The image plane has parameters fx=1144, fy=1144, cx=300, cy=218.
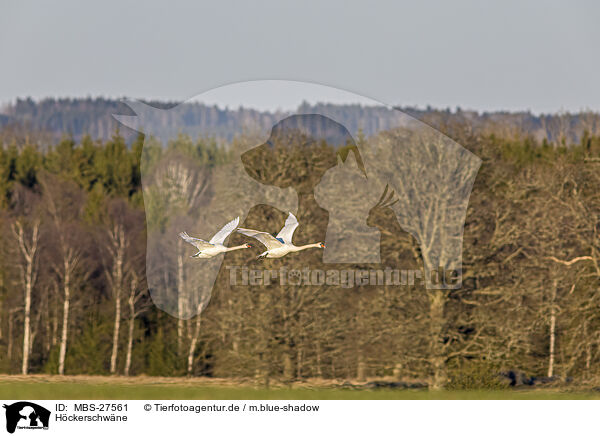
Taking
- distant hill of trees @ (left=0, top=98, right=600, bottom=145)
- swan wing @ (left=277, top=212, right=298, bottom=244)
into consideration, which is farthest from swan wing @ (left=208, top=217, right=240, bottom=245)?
distant hill of trees @ (left=0, top=98, right=600, bottom=145)

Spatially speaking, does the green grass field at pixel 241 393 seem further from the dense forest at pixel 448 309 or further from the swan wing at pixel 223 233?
the swan wing at pixel 223 233

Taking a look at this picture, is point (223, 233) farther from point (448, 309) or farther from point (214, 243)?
point (448, 309)

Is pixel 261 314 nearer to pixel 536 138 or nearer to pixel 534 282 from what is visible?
pixel 534 282

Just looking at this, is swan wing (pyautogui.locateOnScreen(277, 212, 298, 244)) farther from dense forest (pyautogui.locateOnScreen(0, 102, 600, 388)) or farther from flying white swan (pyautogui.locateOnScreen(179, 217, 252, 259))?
dense forest (pyautogui.locateOnScreen(0, 102, 600, 388))

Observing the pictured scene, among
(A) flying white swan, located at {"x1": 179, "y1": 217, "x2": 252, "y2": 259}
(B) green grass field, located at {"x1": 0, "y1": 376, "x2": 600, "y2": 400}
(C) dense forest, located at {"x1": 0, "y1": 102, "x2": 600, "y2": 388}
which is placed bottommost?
(B) green grass field, located at {"x1": 0, "y1": 376, "x2": 600, "y2": 400}

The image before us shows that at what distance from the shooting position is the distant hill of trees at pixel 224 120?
3569cm

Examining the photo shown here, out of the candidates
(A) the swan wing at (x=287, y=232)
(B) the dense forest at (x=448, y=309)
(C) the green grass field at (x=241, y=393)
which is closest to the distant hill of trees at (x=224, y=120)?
(B) the dense forest at (x=448, y=309)

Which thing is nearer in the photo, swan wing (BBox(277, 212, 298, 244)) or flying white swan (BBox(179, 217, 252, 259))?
flying white swan (BBox(179, 217, 252, 259))

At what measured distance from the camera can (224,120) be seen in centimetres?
3916

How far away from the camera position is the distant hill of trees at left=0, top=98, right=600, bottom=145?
35.7 m

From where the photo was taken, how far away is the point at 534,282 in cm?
3597

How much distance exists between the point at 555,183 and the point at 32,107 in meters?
40.8

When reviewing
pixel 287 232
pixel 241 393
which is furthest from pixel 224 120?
pixel 287 232

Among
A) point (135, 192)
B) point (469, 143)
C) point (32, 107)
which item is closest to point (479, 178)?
point (469, 143)
